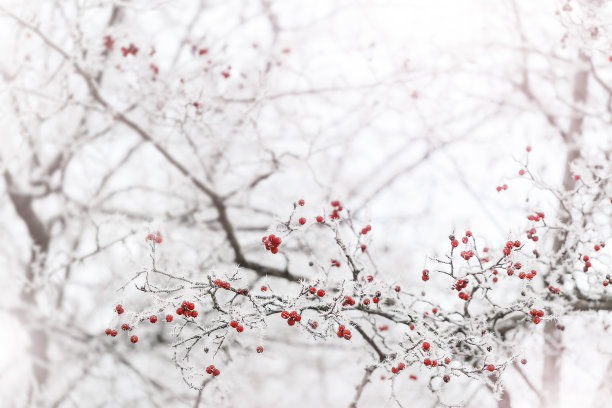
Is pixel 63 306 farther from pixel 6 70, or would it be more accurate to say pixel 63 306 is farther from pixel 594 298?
pixel 594 298

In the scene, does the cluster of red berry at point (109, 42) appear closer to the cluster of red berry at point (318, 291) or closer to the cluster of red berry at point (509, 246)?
the cluster of red berry at point (318, 291)

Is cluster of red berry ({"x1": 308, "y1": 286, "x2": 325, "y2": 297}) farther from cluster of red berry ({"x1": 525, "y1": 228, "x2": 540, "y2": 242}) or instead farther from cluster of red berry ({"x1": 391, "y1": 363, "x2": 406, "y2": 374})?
cluster of red berry ({"x1": 525, "y1": 228, "x2": 540, "y2": 242})

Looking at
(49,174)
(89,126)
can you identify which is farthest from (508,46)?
(49,174)

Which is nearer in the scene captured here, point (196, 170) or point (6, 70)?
point (6, 70)

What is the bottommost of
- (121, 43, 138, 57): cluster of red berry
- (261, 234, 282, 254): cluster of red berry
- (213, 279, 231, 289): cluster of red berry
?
(213, 279, 231, 289): cluster of red berry

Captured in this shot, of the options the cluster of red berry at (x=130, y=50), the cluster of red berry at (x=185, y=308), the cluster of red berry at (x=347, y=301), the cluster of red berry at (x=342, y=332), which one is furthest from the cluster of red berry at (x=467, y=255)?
the cluster of red berry at (x=130, y=50)

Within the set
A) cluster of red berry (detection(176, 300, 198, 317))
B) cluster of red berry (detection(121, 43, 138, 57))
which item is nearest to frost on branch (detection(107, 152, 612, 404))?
cluster of red berry (detection(176, 300, 198, 317))

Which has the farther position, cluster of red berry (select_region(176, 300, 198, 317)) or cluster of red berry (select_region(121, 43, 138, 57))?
cluster of red berry (select_region(121, 43, 138, 57))

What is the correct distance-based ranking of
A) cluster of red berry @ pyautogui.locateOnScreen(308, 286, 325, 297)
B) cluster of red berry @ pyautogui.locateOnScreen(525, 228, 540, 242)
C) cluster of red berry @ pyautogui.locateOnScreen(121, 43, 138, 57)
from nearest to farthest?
cluster of red berry @ pyautogui.locateOnScreen(308, 286, 325, 297) < cluster of red berry @ pyautogui.locateOnScreen(525, 228, 540, 242) < cluster of red berry @ pyautogui.locateOnScreen(121, 43, 138, 57)

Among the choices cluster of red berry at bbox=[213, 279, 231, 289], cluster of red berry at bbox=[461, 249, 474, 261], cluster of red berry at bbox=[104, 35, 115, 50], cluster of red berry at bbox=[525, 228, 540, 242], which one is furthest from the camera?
cluster of red berry at bbox=[104, 35, 115, 50]

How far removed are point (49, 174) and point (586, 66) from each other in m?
6.09

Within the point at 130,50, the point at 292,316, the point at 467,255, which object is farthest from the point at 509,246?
the point at 130,50

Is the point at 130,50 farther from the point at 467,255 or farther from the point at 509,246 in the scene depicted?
the point at 509,246

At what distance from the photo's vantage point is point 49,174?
6.64 meters
